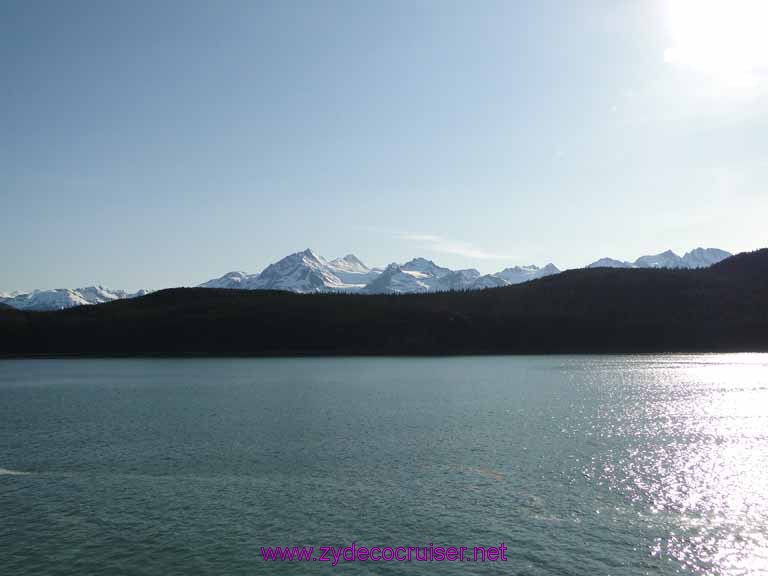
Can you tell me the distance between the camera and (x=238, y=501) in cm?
3953

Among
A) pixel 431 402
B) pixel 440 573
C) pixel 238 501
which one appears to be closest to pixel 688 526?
pixel 440 573

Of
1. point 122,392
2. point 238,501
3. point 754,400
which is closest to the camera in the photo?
point 238,501

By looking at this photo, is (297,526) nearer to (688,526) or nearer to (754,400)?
(688,526)

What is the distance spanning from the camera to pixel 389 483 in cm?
4331

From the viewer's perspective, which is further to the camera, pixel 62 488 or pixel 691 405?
pixel 691 405

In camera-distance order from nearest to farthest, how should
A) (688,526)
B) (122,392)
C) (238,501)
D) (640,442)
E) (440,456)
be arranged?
1. (688,526)
2. (238,501)
3. (440,456)
4. (640,442)
5. (122,392)

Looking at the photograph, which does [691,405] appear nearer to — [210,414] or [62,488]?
[210,414]

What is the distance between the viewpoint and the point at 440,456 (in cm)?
5178

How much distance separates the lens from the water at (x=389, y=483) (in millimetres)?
30672

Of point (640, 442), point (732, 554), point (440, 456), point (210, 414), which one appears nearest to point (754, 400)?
point (640, 442)

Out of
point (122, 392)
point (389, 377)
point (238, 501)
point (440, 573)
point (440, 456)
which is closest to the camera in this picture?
point (440, 573)

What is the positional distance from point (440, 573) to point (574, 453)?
27.9m

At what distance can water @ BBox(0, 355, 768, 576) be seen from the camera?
30.7 m

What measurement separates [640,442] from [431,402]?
35461 millimetres
